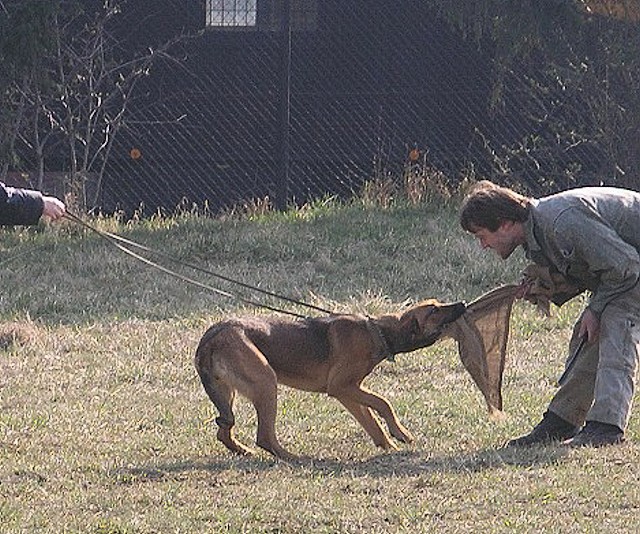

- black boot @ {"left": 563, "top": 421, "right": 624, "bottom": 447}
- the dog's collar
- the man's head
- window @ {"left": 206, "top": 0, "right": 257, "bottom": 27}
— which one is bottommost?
black boot @ {"left": 563, "top": 421, "right": 624, "bottom": 447}

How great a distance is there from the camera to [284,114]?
13883 mm

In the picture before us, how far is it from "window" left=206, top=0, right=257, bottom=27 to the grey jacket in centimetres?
777

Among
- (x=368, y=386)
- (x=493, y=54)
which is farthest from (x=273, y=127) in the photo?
(x=368, y=386)

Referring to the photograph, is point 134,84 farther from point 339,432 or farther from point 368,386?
point 339,432

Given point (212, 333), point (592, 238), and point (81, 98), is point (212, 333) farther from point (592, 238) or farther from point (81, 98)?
point (81, 98)

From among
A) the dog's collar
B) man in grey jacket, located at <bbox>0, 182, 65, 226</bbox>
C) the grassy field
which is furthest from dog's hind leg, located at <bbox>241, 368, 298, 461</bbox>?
man in grey jacket, located at <bbox>0, 182, 65, 226</bbox>

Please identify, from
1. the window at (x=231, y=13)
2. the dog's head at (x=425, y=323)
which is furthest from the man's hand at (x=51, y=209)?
the window at (x=231, y=13)

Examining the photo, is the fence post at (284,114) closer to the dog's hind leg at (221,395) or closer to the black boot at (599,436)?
the dog's hind leg at (221,395)

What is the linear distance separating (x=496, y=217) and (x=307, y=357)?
1.20 m

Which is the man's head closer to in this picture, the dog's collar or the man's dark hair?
the man's dark hair

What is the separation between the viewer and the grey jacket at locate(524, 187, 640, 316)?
689 centimetres

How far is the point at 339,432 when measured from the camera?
25.2 ft

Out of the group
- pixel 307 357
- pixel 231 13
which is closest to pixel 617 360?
pixel 307 357

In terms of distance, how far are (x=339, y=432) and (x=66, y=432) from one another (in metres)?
1.36
